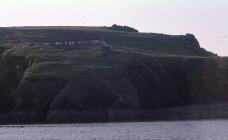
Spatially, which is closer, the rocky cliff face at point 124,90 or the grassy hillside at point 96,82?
the rocky cliff face at point 124,90

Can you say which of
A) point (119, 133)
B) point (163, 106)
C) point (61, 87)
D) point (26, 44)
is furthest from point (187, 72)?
point (119, 133)

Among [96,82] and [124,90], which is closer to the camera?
[124,90]

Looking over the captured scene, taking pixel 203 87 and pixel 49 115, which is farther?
pixel 203 87

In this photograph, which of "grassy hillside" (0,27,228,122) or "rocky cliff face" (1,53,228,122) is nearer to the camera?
"rocky cliff face" (1,53,228,122)

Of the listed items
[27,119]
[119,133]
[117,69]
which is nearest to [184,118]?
[117,69]

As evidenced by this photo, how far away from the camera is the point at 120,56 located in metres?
177

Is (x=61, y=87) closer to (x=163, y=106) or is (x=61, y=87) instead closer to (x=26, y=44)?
(x=163, y=106)

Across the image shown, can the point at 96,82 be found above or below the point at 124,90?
above

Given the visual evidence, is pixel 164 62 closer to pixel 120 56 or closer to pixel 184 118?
pixel 120 56

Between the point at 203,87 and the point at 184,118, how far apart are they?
2022cm

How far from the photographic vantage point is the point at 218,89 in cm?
17475

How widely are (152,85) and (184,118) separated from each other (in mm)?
12221

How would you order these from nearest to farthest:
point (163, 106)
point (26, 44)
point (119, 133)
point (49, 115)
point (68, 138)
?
point (68, 138), point (119, 133), point (49, 115), point (163, 106), point (26, 44)

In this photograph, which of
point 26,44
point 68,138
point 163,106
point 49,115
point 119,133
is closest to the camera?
point 68,138
